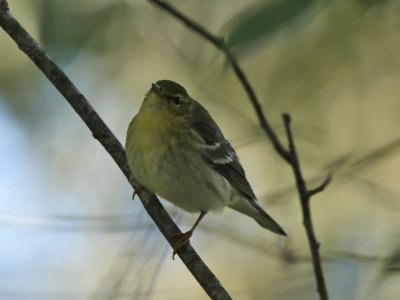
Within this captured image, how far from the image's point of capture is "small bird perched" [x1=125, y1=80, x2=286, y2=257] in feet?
10.0

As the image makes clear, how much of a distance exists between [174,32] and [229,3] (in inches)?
27.7

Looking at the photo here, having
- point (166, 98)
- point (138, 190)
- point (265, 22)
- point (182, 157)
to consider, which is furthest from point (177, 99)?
point (265, 22)

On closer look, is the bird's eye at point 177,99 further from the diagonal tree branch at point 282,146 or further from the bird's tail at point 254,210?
the diagonal tree branch at point 282,146

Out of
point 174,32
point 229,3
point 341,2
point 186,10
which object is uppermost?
point 174,32

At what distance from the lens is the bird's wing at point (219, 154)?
337 cm

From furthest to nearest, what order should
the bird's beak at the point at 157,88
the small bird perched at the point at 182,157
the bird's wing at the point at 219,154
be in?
the bird's wing at the point at 219,154 → the bird's beak at the point at 157,88 → the small bird perched at the point at 182,157

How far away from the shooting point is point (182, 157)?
125 inches

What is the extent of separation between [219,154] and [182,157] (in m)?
0.32

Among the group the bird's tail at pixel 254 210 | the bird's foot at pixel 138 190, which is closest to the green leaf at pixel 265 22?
the bird's foot at pixel 138 190

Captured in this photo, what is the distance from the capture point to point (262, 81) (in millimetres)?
4227

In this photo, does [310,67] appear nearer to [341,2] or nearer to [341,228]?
[341,228]

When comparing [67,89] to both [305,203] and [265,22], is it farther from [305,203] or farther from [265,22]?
[305,203]

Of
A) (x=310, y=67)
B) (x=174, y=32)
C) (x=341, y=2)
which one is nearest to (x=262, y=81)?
(x=174, y=32)

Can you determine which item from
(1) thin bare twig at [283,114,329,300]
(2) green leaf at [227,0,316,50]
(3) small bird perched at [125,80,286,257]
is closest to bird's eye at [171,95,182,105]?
(3) small bird perched at [125,80,286,257]
